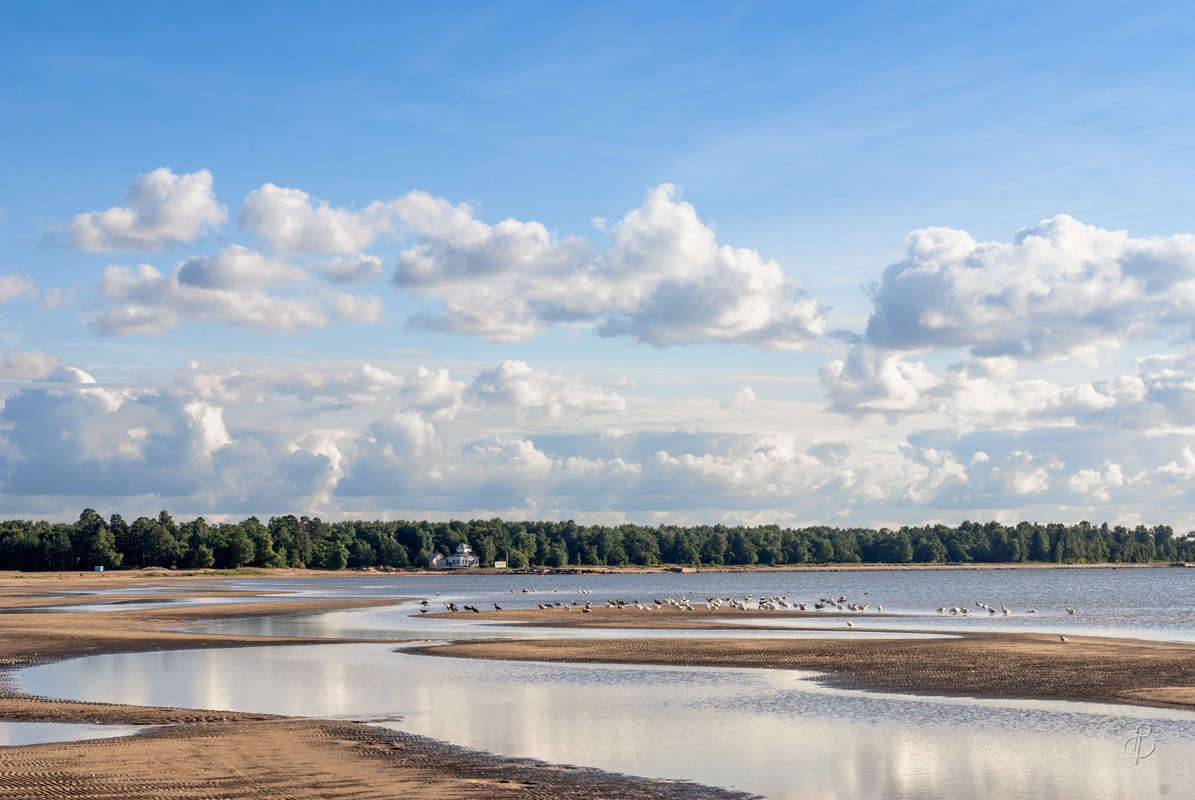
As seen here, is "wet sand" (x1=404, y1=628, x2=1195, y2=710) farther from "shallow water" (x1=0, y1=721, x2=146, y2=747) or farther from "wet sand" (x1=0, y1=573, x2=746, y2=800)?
"shallow water" (x1=0, y1=721, x2=146, y2=747)

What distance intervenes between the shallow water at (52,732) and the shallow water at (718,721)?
439 cm

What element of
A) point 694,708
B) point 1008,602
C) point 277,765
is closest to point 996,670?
point 694,708

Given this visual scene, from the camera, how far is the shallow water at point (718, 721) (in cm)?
2088

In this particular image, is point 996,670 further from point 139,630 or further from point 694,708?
point 139,630

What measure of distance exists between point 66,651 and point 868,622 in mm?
43895

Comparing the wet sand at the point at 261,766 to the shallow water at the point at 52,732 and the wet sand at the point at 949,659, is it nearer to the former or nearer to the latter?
the shallow water at the point at 52,732

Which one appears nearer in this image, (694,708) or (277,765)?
(277,765)

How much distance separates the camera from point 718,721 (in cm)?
2745

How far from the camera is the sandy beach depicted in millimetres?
19125

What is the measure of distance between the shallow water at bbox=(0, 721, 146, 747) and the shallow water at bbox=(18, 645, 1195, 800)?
4393 mm

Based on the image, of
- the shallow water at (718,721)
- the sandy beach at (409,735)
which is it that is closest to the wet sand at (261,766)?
the sandy beach at (409,735)

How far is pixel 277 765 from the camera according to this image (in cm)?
2056

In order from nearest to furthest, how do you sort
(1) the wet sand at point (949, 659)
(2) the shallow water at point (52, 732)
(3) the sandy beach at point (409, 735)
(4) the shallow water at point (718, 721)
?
(3) the sandy beach at point (409, 735) → (4) the shallow water at point (718, 721) → (2) the shallow water at point (52, 732) → (1) the wet sand at point (949, 659)

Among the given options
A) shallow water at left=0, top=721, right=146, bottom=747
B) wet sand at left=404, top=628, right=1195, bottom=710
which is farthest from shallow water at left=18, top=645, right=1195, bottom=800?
shallow water at left=0, top=721, right=146, bottom=747
